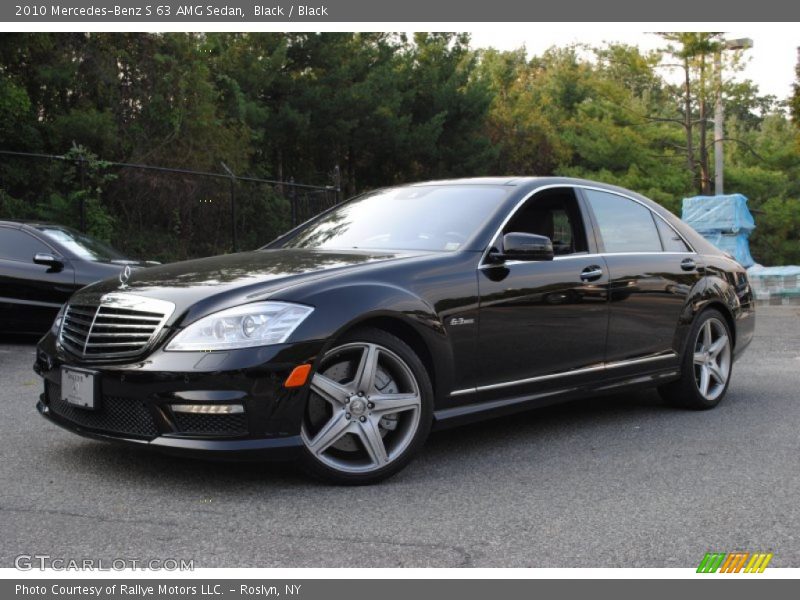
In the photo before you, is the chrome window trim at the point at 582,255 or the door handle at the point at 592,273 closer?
the chrome window trim at the point at 582,255

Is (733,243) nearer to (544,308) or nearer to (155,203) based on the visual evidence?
(155,203)

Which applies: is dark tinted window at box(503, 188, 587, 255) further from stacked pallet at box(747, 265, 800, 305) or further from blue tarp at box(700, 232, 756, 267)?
blue tarp at box(700, 232, 756, 267)

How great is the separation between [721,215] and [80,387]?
18.1 m

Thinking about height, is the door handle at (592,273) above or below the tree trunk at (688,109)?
below

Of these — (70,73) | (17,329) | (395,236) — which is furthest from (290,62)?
(395,236)

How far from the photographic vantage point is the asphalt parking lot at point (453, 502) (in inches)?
142

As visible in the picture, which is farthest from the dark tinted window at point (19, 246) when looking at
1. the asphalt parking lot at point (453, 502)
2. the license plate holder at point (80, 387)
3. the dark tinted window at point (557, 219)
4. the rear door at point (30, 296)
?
the dark tinted window at point (557, 219)

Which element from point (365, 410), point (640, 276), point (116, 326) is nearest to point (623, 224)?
point (640, 276)

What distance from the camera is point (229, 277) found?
184 inches

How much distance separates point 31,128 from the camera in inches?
813

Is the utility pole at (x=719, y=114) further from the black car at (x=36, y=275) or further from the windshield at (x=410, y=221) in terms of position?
the windshield at (x=410, y=221)

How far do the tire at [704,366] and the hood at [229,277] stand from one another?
8.32ft

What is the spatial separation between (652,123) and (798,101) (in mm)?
16855
